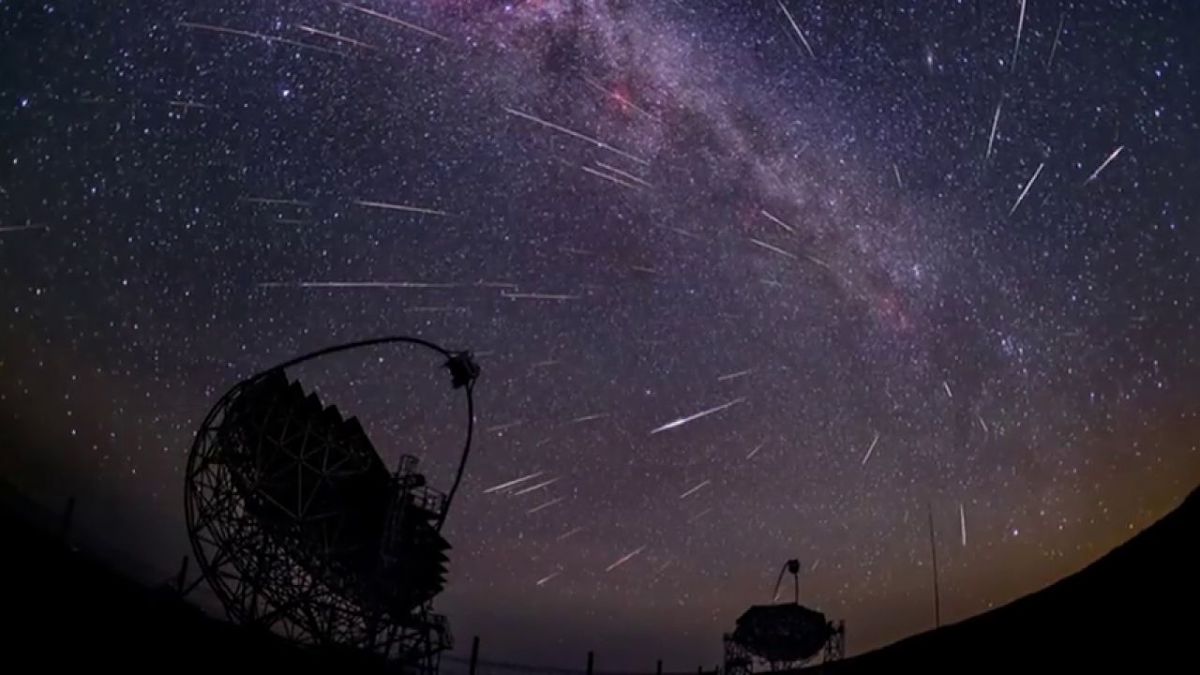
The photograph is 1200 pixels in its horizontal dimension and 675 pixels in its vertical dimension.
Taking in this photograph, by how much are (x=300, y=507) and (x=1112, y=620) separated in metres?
19.4

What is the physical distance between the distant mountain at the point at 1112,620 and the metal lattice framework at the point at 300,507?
1426 cm

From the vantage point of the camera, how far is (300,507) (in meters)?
21.3

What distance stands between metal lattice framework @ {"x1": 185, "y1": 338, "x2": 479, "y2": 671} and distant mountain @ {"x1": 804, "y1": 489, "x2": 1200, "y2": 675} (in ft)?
46.8

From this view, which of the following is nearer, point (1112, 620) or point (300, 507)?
point (1112, 620)

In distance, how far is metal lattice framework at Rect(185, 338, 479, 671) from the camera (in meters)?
21.1

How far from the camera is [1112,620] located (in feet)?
23.1

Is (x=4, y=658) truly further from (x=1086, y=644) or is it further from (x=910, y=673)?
(x=1086, y=644)

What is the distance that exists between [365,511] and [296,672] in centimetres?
932

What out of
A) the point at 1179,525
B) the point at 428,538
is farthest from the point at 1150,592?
the point at 428,538

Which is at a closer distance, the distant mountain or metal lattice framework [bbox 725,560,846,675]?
the distant mountain

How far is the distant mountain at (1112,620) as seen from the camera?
6352 millimetres

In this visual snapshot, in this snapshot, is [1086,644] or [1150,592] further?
[1086,644]

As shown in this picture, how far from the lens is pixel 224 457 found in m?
21.2

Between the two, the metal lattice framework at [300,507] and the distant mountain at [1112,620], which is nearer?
the distant mountain at [1112,620]
